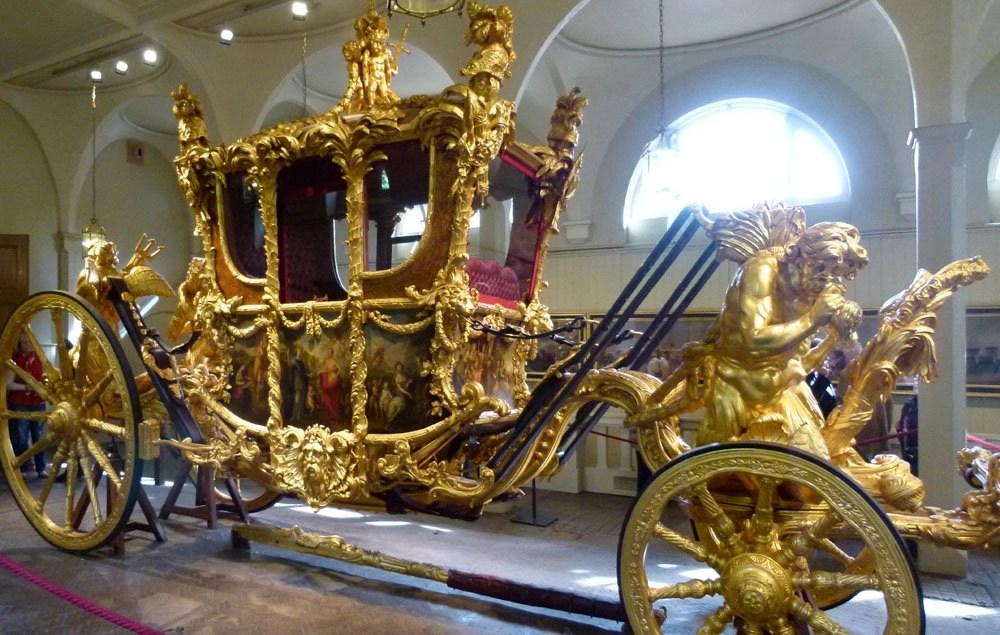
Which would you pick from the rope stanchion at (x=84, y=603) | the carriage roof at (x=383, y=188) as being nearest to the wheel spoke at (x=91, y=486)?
the rope stanchion at (x=84, y=603)

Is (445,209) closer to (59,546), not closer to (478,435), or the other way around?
(478,435)

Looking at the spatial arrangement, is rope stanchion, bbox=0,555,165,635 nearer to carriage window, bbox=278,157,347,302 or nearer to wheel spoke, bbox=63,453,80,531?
wheel spoke, bbox=63,453,80,531

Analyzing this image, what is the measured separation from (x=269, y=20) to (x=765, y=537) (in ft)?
21.6

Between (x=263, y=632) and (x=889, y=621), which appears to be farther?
(x=263, y=632)

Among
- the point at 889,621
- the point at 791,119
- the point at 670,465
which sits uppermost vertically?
the point at 791,119

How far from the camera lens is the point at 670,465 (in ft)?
7.24

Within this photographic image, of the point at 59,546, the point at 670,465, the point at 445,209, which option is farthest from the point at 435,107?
the point at 59,546

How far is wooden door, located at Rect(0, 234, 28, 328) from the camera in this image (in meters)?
9.09

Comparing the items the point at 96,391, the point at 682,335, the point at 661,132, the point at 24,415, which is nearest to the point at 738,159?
the point at 661,132

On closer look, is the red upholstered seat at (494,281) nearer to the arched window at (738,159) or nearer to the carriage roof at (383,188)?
the carriage roof at (383,188)

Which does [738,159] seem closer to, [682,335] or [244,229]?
[682,335]

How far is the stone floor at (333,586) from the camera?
314cm

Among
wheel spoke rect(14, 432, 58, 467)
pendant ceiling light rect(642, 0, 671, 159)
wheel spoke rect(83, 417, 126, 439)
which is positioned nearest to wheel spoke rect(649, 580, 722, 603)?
wheel spoke rect(83, 417, 126, 439)

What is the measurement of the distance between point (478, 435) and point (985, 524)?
6.22ft
